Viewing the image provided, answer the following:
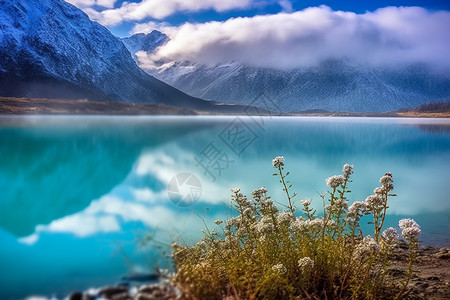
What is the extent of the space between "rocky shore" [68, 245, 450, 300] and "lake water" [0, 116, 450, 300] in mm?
392

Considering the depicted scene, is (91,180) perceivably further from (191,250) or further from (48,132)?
(48,132)

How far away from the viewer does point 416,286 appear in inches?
207

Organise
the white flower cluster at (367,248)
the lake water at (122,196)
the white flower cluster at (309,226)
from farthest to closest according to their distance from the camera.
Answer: the lake water at (122,196)
the white flower cluster at (309,226)
the white flower cluster at (367,248)

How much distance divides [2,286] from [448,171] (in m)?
25.4

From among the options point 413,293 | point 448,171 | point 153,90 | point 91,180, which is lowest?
point 448,171

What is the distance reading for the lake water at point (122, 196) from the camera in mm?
6164

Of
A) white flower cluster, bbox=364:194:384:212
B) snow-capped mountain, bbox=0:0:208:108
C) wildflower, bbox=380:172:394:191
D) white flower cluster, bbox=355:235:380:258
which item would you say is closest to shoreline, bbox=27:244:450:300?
white flower cluster, bbox=355:235:380:258

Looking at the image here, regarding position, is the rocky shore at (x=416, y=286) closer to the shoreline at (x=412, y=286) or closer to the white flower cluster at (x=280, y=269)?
the shoreline at (x=412, y=286)

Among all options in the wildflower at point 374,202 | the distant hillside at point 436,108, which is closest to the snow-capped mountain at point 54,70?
the distant hillside at point 436,108

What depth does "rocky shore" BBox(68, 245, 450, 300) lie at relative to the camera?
12.3 feet

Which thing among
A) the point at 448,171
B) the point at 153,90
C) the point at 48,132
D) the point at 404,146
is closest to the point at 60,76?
the point at 153,90

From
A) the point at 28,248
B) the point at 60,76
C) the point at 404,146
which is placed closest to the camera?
the point at 28,248

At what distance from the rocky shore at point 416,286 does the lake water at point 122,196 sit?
15.4 inches

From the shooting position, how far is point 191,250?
5758mm
